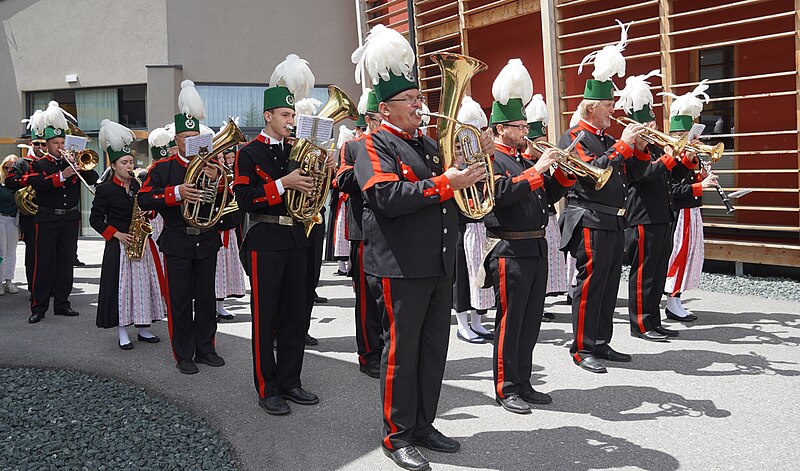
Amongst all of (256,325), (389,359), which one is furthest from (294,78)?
(389,359)

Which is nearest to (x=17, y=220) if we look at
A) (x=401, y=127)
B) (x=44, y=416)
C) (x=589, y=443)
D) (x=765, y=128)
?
(x=44, y=416)

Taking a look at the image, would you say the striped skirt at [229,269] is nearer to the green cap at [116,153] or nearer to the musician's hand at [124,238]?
the musician's hand at [124,238]

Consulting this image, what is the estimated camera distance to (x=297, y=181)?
4645 mm

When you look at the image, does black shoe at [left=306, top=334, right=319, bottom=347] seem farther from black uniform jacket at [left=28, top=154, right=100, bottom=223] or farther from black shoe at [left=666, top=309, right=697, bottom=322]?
black shoe at [left=666, top=309, right=697, bottom=322]

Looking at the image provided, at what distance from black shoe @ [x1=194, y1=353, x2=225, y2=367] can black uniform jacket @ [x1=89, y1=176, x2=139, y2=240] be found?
1509 mm

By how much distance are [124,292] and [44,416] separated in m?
2.12

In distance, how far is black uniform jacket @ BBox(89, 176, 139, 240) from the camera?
6.73 meters

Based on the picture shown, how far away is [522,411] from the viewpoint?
4719 millimetres

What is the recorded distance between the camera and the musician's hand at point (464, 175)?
150 inches

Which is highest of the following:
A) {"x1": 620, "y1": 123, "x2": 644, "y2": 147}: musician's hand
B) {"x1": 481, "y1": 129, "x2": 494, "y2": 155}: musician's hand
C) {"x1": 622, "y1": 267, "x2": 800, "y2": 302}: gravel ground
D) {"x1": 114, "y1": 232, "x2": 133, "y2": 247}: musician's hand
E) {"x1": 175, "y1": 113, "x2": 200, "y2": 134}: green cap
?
{"x1": 175, "y1": 113, "x2": 200, "y2": 134}: green cap

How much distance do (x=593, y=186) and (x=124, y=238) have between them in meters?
4.11

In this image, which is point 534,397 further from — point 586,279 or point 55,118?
point 55,118

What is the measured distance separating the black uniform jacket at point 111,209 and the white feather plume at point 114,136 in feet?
1.02

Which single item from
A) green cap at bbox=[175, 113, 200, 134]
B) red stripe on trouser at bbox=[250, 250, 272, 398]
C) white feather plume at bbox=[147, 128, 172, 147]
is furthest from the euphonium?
white feather plume at bbox=[147, 128, 172, 147]
